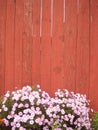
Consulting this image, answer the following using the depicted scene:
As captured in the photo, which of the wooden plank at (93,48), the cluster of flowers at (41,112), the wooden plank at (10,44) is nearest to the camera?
the cluster of flowers at (41,112)

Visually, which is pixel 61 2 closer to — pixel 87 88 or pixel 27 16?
pixel 27 16

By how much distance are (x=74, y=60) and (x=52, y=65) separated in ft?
0.93

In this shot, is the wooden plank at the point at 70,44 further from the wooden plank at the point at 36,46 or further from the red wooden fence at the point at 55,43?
the wooden plank at the point at 36,46

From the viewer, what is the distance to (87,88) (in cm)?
499

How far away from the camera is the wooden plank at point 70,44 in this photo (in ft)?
16.4

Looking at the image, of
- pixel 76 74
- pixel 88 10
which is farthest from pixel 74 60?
pixel 88 10

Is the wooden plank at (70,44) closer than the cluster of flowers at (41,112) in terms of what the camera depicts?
No

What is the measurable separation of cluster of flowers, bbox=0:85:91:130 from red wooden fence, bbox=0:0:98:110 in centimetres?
36

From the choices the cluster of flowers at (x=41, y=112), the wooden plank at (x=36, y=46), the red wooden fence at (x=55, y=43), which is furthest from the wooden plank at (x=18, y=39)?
the cluster of flowers at (x=41, y=112)

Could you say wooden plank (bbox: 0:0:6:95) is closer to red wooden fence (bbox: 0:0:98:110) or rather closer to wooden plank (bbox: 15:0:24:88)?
red wooden fence (bbox: 0:0:98:110)

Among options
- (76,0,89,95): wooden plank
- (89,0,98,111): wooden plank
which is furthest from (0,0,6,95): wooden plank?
(89,0,98,111): wooden plank

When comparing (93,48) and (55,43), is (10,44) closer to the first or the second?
(55,43)

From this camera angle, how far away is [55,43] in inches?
197

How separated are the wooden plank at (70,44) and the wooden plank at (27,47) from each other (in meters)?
0.45
